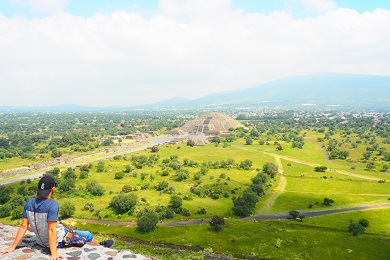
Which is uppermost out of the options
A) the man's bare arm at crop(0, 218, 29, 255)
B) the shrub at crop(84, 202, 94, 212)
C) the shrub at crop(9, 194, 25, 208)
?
the man's bare arm at crop(0, 218, 29, 255)

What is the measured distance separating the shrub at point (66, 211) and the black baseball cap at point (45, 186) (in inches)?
2163

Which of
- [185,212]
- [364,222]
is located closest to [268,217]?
[185,212]

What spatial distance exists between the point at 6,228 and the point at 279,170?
Answer: 308ft

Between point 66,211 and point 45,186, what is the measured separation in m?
55.0

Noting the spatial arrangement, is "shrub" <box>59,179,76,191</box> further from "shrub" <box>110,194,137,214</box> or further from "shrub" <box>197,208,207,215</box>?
"shrub" <box>197,208,207,215</box>

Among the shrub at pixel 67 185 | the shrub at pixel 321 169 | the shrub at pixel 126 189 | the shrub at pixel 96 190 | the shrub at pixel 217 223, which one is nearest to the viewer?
the shrub at pixel 217 223

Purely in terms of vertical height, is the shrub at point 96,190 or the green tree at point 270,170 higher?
the shrub at point 96,190

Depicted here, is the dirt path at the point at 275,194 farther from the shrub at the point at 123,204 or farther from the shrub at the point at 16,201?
the shrub at the point at 16,201

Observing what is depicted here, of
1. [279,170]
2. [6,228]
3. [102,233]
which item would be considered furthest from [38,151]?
[6,228]

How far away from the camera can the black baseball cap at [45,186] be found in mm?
11086

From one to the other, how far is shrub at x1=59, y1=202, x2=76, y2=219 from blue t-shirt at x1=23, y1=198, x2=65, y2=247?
178ft

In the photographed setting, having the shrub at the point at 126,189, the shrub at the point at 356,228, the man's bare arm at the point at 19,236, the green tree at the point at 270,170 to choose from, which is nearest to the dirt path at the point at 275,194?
the green tree at the point at 270,170

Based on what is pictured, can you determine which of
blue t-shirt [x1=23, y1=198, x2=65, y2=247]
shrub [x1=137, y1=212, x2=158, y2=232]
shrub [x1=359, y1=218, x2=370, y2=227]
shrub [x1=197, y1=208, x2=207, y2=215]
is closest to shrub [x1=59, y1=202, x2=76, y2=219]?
shrub [x1=137, y1=212, x2=158, y2=232]

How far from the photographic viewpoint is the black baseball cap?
11.1m
